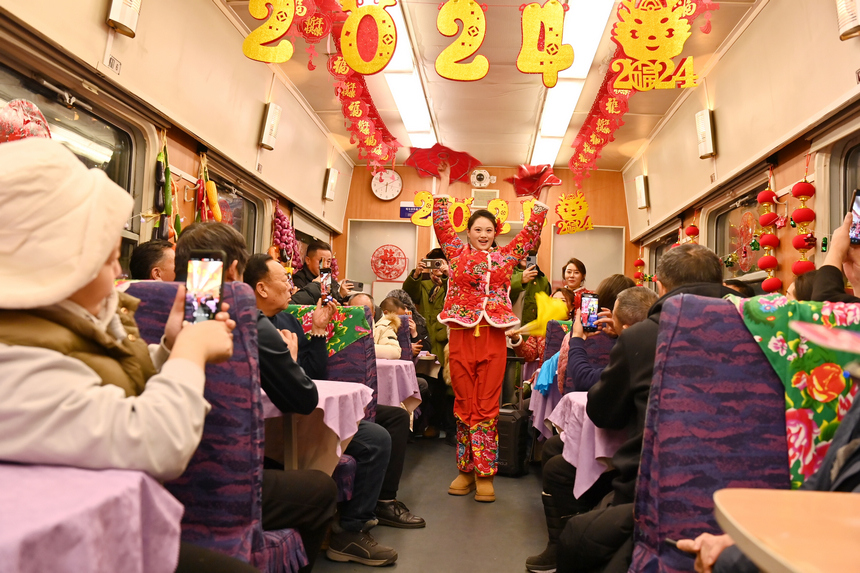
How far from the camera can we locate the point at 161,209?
4512mm

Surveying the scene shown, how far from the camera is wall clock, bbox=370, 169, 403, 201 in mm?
9961

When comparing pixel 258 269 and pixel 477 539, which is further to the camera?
pixel 477 539

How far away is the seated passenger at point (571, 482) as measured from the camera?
2566 mm

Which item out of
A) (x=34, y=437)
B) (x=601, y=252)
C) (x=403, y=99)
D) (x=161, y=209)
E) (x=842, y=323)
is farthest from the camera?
(x=601, y=252)

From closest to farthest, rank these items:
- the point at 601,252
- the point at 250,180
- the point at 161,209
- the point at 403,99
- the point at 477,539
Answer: the point at 477,539 < the point at 161,209 < the point at 250,180 < the point at 403,99 < the point at 601,252

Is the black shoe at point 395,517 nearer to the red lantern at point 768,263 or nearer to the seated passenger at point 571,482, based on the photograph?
the seated passenger at point 571,482

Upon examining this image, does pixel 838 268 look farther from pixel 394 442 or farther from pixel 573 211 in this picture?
pixel 573 211

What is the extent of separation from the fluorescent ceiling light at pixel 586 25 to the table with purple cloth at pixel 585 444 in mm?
3153

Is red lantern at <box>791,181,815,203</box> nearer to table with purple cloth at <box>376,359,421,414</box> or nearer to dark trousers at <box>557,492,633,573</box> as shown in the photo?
table with purple cloth at <box>376,359,421,414</box>

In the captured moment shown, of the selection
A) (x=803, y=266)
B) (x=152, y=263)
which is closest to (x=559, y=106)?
(x=803, y=266)

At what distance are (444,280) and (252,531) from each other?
16.0 ft

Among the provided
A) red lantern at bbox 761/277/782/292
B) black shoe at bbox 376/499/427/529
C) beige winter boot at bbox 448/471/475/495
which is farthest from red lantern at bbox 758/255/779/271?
black shoe at bbox 376/499/427/529

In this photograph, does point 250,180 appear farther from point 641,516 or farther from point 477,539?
point 641,516

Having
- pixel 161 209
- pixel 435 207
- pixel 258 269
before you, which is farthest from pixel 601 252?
pixel 258 269
